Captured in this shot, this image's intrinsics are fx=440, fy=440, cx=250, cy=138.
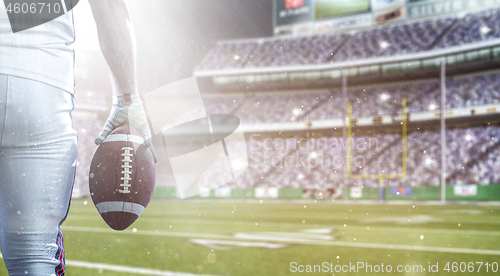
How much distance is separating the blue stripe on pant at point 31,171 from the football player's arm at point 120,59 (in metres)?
0.26

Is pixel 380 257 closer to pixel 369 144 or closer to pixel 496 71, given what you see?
pixel 369 144

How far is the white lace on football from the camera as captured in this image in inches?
58.7

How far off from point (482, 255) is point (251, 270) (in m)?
2.37

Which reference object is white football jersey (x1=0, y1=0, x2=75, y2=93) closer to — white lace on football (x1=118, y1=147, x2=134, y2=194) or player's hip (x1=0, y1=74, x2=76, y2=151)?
player's hip (x1=0, y1=74, x2=76, y2=151)

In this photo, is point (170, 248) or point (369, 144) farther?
point (369, 144)

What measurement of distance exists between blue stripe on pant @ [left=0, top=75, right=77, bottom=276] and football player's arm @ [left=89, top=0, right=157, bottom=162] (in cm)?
26

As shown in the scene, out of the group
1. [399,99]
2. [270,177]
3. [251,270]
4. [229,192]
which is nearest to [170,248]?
[251,270]

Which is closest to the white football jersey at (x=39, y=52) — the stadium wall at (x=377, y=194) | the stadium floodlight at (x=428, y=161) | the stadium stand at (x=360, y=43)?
the stadium wall at (x=377, y=194)

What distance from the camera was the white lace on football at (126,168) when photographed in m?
1.49

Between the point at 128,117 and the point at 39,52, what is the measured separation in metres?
0.37

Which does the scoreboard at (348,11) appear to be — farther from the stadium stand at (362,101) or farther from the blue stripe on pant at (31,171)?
the blue stripe on pant at (31,171)

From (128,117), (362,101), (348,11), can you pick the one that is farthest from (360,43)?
(128,117)

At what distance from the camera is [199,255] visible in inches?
159

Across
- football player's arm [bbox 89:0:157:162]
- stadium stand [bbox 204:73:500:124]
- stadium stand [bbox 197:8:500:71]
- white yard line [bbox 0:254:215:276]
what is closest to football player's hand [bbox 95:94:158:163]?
football player's arm [bbox 89:0:157:162]
